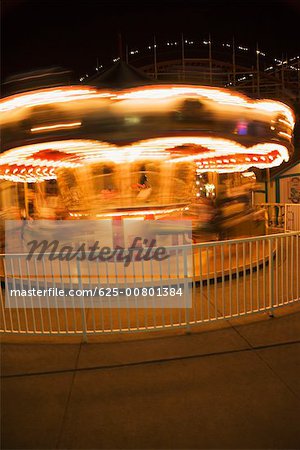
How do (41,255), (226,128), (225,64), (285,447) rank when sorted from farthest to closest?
(225,64) < (226,128) < (41,255) < (285,447)

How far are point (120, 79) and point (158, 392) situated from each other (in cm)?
401

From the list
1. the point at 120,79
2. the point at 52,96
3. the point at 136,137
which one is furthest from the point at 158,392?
the point at 120,79

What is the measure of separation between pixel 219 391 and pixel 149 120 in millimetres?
3669

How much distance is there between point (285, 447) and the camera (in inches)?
96.3

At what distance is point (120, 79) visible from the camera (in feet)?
17.5

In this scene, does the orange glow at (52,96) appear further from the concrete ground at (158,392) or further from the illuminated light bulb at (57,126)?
the concrete ground at (158,392)

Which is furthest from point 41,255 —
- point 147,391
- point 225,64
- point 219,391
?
point 225,64

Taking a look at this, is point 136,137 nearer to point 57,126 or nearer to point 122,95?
point 122,95

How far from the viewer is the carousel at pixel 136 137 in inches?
206

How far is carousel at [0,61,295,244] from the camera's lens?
5.24 m

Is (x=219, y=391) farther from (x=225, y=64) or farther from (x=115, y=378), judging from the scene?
(x=225, y=64)

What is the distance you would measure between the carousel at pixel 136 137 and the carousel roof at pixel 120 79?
1 centimetres

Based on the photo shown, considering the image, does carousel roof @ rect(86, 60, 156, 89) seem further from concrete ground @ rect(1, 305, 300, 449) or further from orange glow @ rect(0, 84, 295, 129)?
concrete ground @ rect(1, 305, 300, 449)

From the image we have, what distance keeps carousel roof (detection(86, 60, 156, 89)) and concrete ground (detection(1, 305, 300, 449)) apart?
3.15m
